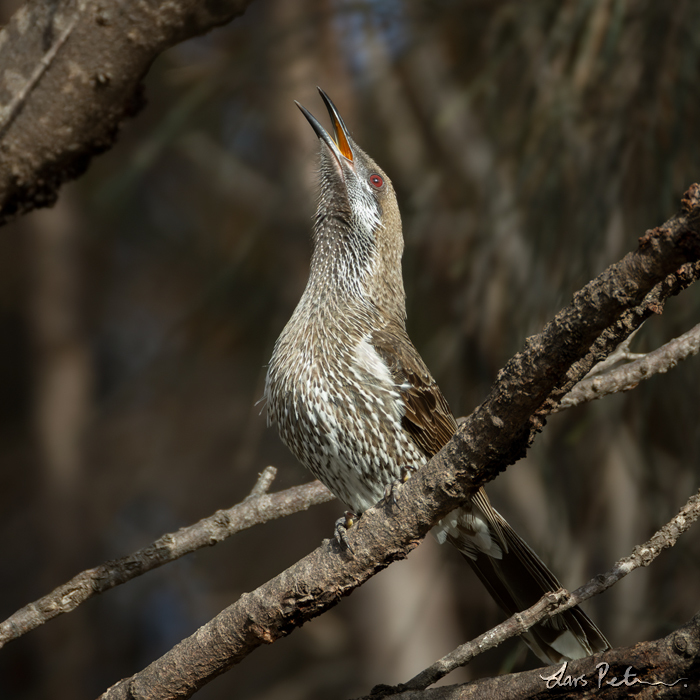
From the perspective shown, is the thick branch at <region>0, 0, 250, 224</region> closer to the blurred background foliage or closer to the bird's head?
the bird's head

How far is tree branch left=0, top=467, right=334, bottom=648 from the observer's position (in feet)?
6.13

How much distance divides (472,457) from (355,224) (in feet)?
5.39

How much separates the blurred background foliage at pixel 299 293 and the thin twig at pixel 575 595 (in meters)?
0.89

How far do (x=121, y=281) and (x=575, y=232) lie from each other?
6.38 m

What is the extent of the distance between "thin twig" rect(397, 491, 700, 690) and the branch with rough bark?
0.24 m

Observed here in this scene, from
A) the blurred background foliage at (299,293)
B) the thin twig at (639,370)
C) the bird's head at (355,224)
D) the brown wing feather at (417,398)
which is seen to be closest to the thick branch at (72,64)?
the brown wing feather at (417,398)

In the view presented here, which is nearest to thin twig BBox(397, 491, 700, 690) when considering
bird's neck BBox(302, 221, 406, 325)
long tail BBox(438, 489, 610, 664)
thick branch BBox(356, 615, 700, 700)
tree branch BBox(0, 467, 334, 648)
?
thick branch BBox(356, 615, 700, 700)

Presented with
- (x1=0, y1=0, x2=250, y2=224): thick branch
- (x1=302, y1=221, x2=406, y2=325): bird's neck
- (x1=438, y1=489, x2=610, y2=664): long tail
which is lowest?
(x1=438, y1=489, x2=610, y2=664): long tail

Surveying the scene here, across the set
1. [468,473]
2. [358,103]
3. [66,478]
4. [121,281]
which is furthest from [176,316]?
[468,473]

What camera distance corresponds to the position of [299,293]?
4.50 m

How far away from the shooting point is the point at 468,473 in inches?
53.6

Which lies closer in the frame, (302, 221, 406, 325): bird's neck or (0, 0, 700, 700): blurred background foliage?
(302, 221, 406, 325): bird's neck
